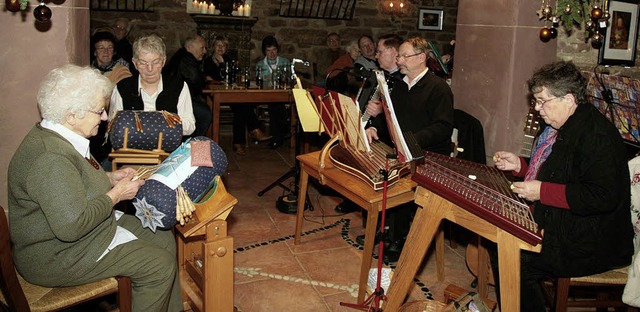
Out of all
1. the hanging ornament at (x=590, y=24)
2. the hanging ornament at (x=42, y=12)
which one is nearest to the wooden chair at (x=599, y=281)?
the hanging ornament at (x=590, y=24)

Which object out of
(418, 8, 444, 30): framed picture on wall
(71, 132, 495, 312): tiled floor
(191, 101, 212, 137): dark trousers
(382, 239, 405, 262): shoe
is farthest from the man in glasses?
(418, 8, 444, 30): framed picture on wall

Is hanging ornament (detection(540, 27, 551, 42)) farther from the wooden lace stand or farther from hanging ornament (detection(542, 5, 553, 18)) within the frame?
the wooden lace stand

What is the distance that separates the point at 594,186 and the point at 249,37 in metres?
6.95

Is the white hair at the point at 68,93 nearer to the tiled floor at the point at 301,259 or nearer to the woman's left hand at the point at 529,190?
the tiled floor at the point at 301,259

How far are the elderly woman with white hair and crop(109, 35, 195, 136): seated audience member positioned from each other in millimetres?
1100

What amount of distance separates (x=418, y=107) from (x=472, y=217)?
4.75ft

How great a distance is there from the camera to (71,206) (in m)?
2.09

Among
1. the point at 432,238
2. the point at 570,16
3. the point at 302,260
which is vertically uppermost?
the point at 570,16

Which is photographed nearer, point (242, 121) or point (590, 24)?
point (590, 24)

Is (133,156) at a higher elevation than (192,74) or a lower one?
lower

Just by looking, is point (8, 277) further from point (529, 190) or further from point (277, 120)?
point (277, 120)

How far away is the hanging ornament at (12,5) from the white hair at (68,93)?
1174mm

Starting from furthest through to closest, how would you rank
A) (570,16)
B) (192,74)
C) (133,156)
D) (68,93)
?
(192,74)
(570,16)
(133,156)
(68,93)

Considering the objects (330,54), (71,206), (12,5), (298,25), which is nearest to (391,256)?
(71,206)
